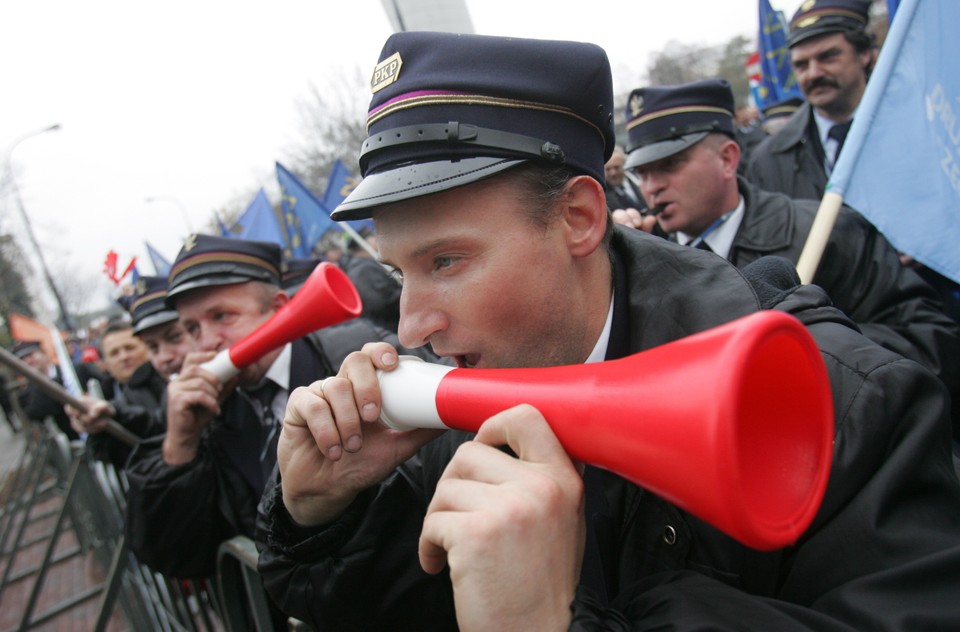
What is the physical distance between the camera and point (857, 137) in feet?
8.27

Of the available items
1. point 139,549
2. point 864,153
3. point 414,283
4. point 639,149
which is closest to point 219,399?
point 139,549

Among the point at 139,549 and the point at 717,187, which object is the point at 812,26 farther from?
the point at 139,549

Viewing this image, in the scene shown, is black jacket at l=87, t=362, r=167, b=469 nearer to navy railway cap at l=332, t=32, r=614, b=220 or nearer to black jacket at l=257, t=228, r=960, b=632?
black jacket at l=257, t=228, r=960, b=632

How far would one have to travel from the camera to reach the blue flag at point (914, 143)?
2.27 meters

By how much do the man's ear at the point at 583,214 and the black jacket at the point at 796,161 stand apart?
10.6ft

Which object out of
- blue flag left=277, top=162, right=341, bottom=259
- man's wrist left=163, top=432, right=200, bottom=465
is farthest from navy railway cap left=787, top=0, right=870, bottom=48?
blue flag left=277, top=162, right=341, bottom=259

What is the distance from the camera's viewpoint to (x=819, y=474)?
98 cm

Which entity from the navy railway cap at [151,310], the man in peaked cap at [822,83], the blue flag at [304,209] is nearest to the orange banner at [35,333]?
the blue flag at [304,209]

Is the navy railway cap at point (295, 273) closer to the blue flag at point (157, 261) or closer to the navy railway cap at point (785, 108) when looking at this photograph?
the blue flag at point (157, 261)

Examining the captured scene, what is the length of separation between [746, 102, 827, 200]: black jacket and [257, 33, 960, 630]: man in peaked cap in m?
3.10

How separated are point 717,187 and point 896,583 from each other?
2.71 meters

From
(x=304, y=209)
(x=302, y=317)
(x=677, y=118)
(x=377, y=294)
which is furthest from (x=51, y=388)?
(x=304, y=209)

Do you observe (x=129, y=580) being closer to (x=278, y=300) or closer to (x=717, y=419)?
(x=278, y=300)

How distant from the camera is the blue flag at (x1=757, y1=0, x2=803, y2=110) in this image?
698 centimetres
